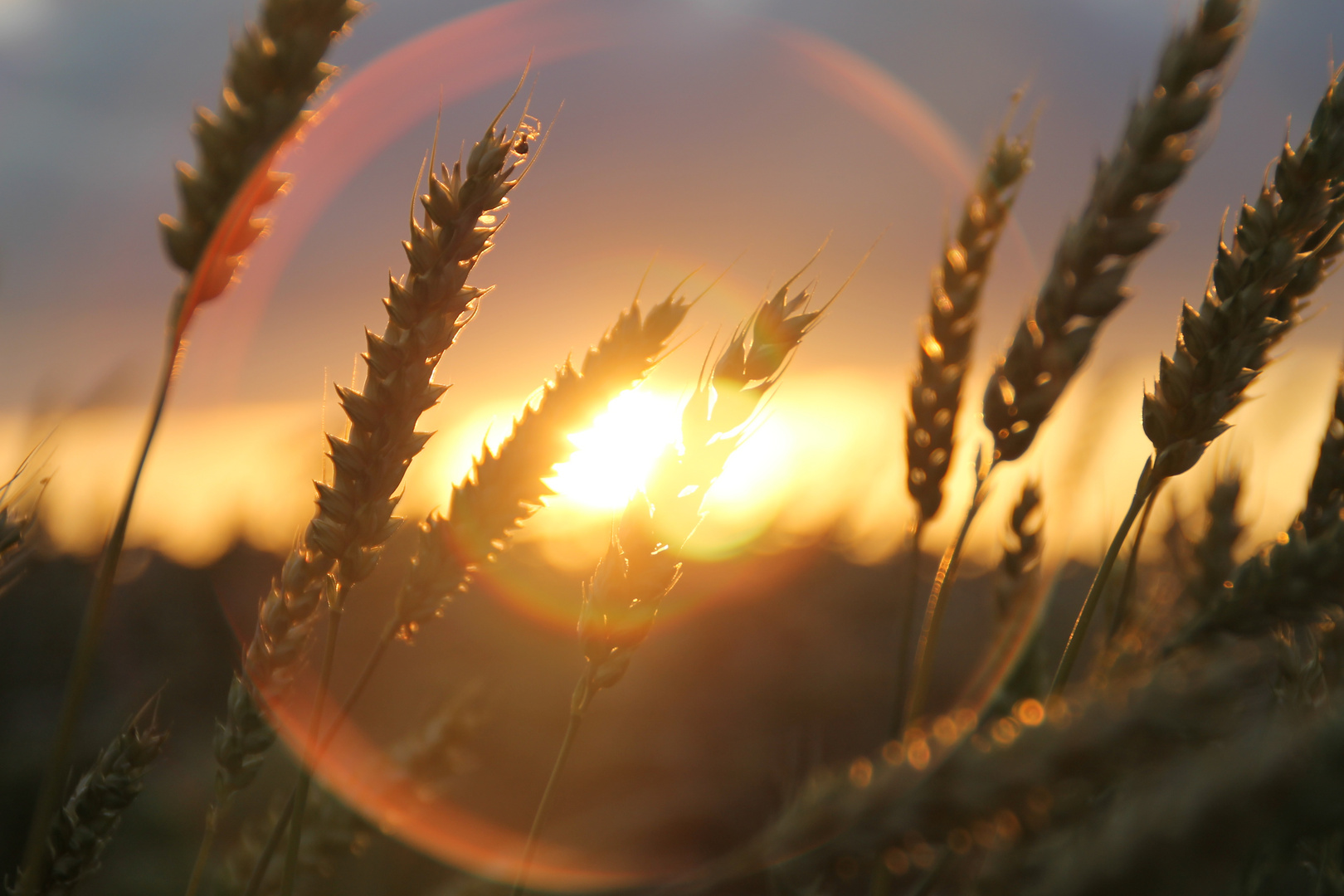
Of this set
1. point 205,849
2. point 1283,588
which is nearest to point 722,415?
point 1283,588

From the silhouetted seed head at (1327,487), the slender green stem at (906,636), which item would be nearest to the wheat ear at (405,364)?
the slender green stem at (906,636)

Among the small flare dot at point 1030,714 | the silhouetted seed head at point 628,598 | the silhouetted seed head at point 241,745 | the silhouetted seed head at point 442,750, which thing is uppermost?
the small flare dot at point 1030,714

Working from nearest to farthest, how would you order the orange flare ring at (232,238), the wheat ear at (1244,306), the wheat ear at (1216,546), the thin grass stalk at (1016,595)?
the orange flare ring at (232,238) → the wheat ear at (1244,306) → the wheat ear at (1216,546) → the thin grass stalk at (1016,595)

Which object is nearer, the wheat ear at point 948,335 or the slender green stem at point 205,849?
the slender green stem at point 205,849

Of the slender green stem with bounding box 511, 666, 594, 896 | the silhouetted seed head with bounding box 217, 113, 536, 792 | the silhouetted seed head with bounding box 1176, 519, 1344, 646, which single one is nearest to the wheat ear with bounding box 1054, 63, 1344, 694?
the silhouetted seed head with bounding box 1176, 519, 1344, 646

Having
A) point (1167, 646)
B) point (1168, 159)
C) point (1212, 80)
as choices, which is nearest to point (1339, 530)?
point (1167, 646)

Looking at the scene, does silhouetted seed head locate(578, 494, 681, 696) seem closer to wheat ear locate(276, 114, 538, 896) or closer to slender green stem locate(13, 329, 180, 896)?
wheat ear locate(276, 114, 538, 896)

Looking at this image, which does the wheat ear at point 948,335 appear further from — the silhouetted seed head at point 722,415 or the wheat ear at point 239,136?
the wheat ear at point 239,136

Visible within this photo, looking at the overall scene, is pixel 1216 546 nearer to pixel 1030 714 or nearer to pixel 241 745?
pixel 1030 714
